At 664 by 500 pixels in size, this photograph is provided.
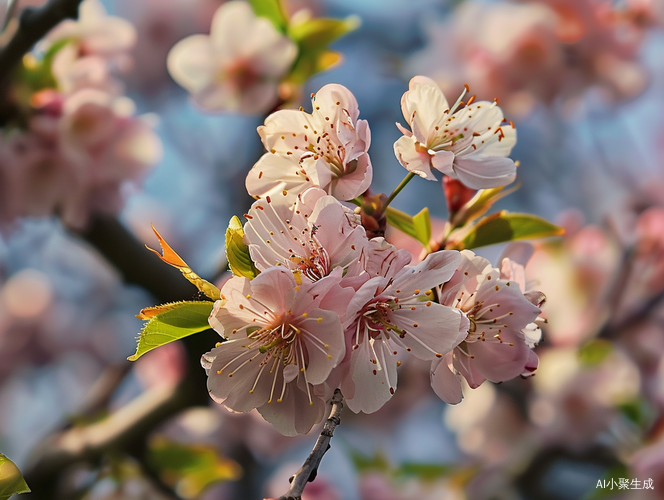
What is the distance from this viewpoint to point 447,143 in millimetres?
440

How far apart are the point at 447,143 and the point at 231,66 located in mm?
852

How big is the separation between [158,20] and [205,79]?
4.33ft

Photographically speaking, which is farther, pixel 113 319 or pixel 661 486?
pixel 113 319

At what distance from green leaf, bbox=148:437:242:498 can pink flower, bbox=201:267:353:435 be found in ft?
3.02

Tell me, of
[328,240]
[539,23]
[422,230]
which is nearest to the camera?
[328,240]

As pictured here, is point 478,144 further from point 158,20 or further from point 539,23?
point 158,20

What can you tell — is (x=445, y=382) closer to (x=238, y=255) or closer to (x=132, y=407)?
(x=238, y=255)

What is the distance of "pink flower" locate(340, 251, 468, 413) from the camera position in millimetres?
357

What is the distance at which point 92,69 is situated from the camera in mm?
1091

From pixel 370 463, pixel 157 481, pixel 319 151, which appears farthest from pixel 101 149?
pixel 370 463

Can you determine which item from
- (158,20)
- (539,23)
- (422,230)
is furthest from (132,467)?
(158,20)

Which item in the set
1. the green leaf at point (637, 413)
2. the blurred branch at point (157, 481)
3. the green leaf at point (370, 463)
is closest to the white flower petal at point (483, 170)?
the blurred branch at point (157, 481)

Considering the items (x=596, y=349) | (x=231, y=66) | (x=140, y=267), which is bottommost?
(x=596, y=349)

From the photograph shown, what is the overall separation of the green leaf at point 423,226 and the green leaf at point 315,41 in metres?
0.59
